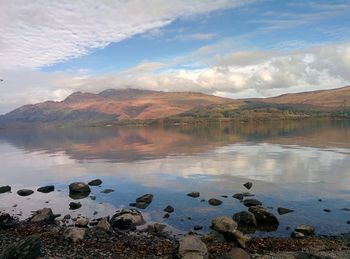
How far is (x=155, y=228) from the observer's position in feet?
114

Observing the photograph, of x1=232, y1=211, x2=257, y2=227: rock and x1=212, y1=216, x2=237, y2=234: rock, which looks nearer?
x1=212, y1=216, x2=237, y2=234: rock

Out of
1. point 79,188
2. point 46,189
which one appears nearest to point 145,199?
point 79,188

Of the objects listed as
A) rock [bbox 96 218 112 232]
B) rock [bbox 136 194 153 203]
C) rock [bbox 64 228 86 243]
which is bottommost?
rock [bbox 136 194 153 203]

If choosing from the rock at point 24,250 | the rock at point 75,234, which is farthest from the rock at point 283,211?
the rock at point 24,250

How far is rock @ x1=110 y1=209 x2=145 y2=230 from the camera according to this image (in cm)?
3586

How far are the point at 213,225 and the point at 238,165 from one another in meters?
40.5

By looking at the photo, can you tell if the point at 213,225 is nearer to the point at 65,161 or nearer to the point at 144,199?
the point at 144,199

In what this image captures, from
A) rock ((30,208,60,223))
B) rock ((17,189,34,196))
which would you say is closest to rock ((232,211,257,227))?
rock ((30,208,60,223))

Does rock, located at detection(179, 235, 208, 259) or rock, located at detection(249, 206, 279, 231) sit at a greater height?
rock, located at detection(179, 235, 208, 259)

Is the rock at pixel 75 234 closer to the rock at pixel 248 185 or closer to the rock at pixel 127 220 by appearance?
the rock at pixel 127 220

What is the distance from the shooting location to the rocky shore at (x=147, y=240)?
82.8ft

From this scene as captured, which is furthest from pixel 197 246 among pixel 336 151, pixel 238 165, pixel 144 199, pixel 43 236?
pixel 336 151

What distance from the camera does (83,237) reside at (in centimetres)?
3014

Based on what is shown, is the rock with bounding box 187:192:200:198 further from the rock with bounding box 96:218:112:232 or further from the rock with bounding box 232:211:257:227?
the rock with bounding box 96:218:112:232
